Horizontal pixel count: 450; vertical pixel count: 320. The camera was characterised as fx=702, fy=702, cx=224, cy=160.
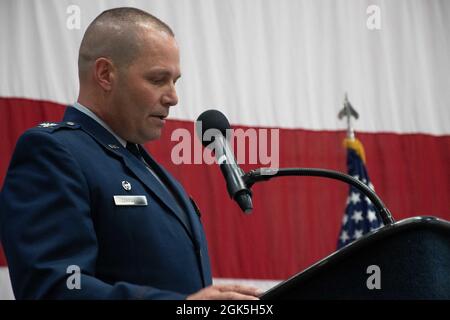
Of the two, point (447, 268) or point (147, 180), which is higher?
point (147, 180)

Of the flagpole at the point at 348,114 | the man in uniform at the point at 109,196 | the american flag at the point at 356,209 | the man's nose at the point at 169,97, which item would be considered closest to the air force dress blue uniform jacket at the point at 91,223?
the man in uniform at the point at 109,196

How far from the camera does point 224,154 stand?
1.45 meters

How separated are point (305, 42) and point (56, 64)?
1.44 metres

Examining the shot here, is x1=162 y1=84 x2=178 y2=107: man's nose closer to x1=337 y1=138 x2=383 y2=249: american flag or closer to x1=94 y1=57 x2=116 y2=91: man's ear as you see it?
x1=94 y1=57 x2=116 y2=91: man's ear

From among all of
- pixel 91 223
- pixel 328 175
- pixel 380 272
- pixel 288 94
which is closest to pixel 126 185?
pixel 91 223

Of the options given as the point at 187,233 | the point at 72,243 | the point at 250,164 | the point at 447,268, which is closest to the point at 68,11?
the point at 250,164

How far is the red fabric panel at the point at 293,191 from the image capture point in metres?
3.53

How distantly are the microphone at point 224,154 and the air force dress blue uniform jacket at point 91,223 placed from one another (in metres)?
0.16

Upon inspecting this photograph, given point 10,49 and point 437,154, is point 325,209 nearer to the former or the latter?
point 437,154

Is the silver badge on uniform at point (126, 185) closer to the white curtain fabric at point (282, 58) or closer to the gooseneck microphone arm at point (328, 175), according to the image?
the gooseneck microphone arm at point (328, 175)

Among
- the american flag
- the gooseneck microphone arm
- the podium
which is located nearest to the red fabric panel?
the american flag

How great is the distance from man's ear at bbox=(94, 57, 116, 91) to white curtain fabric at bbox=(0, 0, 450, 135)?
184cm

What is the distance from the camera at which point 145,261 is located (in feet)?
4.48

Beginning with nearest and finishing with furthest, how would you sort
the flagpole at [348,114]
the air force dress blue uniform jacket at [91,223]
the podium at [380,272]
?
the podium at [380,272]
the air force dress blue uniform jacket at [91,223]
the flagpole at [348,114]
